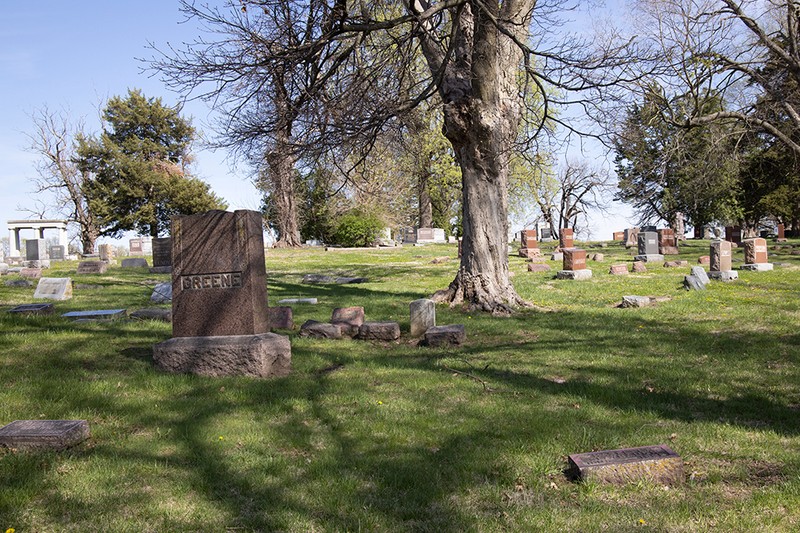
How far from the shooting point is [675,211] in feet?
160

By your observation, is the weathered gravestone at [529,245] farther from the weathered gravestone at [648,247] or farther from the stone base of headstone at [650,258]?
the stone base of headstone at [650,258]

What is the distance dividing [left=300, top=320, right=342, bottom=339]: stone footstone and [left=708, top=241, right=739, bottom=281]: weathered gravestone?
41.2 ft

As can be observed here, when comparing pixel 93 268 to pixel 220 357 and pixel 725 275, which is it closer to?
pixel 220 357

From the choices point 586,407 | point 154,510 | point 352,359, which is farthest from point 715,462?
point 352,359

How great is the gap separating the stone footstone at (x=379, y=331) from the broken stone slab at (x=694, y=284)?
9.04m

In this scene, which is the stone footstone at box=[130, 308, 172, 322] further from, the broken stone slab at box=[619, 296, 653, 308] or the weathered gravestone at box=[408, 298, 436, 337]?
the broken stone slab at box=[619, 296, 653, 308]

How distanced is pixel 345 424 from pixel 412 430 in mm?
598

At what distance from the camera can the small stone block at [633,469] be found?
416 centimetres

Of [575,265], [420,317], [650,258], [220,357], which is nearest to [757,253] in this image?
[650,258]

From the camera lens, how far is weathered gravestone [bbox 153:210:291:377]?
23.1 feet

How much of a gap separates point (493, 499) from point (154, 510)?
2113 mm

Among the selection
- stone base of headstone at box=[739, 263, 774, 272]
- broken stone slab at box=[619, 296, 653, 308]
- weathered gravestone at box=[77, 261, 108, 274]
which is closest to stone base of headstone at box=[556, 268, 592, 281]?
stone base of headstone at box=[739, 263, 774, 272]

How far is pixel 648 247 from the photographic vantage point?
2473 cm

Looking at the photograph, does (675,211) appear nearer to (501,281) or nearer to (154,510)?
(501,281)
